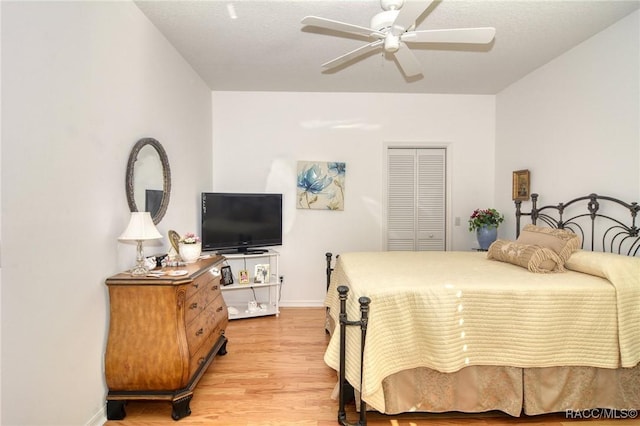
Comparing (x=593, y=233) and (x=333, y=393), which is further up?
(x=593, y=233)

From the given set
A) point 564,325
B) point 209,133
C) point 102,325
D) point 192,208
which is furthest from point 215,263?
point 564,325

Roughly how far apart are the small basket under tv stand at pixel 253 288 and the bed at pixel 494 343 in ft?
6.73

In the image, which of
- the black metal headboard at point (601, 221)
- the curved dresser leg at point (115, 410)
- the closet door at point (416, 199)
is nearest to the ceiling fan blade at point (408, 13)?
the black metal headboard at point (601, 221)

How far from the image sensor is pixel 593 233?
2896mm

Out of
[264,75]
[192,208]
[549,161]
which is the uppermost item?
[264,75]

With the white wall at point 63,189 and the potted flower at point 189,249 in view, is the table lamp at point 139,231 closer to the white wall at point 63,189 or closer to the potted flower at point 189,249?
the white wall at point 63,189

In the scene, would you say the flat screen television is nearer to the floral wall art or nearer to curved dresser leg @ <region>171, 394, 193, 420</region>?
the floral wall art

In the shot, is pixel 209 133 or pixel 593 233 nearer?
pixel 593 233

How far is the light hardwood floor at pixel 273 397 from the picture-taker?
210cm

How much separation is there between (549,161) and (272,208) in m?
3.13

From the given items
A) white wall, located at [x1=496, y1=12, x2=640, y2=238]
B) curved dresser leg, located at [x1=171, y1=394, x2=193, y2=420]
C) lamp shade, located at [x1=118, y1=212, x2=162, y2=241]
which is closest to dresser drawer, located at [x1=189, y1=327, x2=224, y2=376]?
curved dresser leg, located at [x1=171, y1=394, x2=193, y2=420]

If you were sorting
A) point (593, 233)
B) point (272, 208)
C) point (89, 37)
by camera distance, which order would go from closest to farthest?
point (89, 37)
point (593, 233)
point (272, 208)

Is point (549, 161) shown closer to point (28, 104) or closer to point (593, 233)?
point (593, 233)

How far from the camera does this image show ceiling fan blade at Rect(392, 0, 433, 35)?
1.72m
